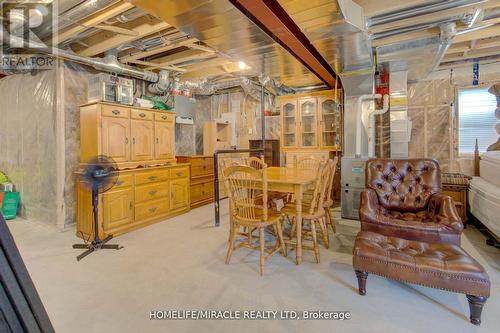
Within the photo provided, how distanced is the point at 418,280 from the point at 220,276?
5.13 ft

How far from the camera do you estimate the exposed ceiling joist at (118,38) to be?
9.87ft

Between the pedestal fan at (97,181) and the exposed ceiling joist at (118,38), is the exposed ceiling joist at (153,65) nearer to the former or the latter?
the exposed ceiling joist at (118,38)

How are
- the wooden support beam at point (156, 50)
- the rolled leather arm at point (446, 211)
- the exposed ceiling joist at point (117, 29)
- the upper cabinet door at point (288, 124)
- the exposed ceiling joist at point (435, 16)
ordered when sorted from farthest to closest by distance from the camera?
the upper cabinet door at point (288, 124) < the wooden support beam at point (156, 50) < the exposed ceiling joist at point (117, 29) < the exposed ceiling joist at point (435, 16) < the rolled leather arm at point (446, 211)

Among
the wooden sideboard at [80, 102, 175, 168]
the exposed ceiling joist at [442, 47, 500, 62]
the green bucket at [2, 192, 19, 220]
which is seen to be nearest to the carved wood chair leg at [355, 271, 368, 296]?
the wooden sideboard at [80, 102, 175, 168]

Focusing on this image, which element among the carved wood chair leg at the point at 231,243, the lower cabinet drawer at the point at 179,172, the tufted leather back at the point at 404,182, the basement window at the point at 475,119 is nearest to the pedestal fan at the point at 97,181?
the lower cabinet drawer at the point at 179,172

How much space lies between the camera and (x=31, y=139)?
4.18 meters

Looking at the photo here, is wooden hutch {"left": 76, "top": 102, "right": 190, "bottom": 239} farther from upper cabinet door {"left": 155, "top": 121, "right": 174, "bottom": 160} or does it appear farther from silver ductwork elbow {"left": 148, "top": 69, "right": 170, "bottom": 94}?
silver ductwork elbow {"left": 148, "top": 69, "right": 170, "bottom": 94}

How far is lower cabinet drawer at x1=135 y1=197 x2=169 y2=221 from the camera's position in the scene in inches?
151

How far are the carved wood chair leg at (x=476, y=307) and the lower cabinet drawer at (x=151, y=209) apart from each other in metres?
3.71

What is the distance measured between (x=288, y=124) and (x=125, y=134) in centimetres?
331

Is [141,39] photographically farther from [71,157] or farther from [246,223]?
[246,223]

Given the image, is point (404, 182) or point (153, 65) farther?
point (153, 65)

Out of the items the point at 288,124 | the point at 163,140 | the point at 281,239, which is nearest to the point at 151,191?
the point at 163,140

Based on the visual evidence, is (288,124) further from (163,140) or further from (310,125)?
(163,140)
